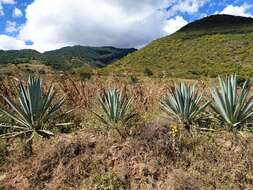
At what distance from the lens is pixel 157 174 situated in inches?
191

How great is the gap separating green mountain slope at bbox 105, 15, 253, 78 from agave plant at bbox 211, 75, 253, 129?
43564mm

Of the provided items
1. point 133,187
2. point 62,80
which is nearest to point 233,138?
point 133,187

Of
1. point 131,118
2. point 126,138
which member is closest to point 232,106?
point 131,118

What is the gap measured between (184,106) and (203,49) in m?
60.4

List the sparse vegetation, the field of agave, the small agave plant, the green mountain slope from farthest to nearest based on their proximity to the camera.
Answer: the green mountain slope, the small agave plant, the field of agave, the sparse vegetation

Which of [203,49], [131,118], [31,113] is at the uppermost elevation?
[203,49]

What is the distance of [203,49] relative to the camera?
212 feet

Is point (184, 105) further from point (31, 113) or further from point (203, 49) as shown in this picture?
point (203, 49)

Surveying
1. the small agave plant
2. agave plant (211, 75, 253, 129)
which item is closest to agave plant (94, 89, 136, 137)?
→ the small agave plant

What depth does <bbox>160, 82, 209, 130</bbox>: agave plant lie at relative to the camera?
19.5 ft

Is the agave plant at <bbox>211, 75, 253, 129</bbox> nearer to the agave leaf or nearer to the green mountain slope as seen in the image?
the agave leaf

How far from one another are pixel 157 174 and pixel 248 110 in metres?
2.01

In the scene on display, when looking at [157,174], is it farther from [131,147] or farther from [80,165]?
[80,165]

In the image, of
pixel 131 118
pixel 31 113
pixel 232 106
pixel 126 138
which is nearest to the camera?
pixel 126 138
